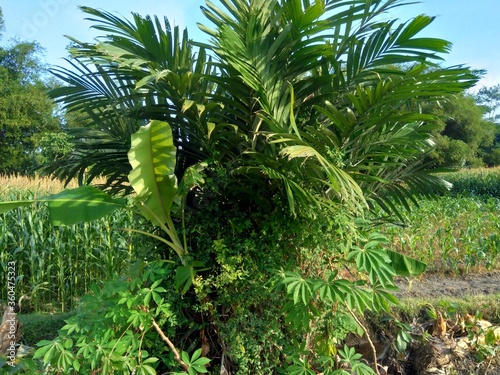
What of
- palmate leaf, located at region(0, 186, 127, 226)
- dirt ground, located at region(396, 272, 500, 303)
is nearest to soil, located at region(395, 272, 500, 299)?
dirt ground, located at region(396, 272, 500, 303)

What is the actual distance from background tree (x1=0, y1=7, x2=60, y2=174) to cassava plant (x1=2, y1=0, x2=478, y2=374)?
89.8 feet

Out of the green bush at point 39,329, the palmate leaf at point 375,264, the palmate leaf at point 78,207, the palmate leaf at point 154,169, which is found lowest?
the green bush at point 39,329

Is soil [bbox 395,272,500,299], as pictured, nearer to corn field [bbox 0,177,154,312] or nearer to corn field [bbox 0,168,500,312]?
corn field [bbox 0,168,500,312]

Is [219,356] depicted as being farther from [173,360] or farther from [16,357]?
[16,357]

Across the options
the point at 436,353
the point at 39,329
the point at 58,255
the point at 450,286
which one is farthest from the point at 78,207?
the point at 450,286

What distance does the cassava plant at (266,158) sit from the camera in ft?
8.33

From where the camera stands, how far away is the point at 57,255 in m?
6.09

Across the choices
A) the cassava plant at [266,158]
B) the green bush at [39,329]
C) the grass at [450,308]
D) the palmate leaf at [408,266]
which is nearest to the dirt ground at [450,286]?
the grass at [450,308]

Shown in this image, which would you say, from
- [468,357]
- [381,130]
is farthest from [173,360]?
[468,357]

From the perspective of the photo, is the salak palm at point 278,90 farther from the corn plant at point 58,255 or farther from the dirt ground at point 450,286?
the corn plant at point 58,255

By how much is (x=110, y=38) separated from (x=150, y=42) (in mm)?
295

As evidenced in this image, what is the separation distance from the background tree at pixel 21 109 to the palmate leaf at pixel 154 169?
90.6 feet

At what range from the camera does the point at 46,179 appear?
407 inches

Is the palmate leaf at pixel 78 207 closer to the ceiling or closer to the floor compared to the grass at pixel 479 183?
closer to the ceiling
